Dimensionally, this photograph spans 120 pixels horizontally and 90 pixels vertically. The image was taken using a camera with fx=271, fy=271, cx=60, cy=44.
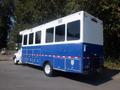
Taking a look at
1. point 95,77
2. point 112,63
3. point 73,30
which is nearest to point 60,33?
point 73,30

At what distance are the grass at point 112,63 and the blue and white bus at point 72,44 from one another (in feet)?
12.7

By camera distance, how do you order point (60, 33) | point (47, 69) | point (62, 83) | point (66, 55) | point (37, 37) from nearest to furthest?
point (62, 83) → point (66, 55) → point (60, 33) → point (47, 69) → point (37, 37)

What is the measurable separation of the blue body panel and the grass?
13.3 feet

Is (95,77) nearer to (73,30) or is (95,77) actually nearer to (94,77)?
(94,77)

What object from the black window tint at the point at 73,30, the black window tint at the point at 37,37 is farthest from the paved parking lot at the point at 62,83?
the black window tint at the point at 37,37

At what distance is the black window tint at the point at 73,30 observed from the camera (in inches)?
503

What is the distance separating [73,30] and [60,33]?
121cm

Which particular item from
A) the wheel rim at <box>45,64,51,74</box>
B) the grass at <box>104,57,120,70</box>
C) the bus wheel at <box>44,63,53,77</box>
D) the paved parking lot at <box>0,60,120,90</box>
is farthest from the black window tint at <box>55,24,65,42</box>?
the grass at <box>104,57,120,70</box>

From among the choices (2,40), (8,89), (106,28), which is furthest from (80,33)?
(2,40)

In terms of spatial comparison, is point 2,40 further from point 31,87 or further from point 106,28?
point 31,87

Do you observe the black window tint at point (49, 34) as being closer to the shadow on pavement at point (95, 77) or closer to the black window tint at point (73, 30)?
the black window tint at point (73, 30)

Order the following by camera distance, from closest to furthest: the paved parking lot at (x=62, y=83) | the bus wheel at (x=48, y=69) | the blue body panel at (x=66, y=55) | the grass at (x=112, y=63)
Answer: the paved parking lot at (x=62, y=83) < the blue body panel at (x=66, y=55) < the bus wheel at (x=48, y=69) < the grass at (x=112, y=63)

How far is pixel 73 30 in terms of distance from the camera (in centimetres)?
1307

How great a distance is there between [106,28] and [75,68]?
264 inches
